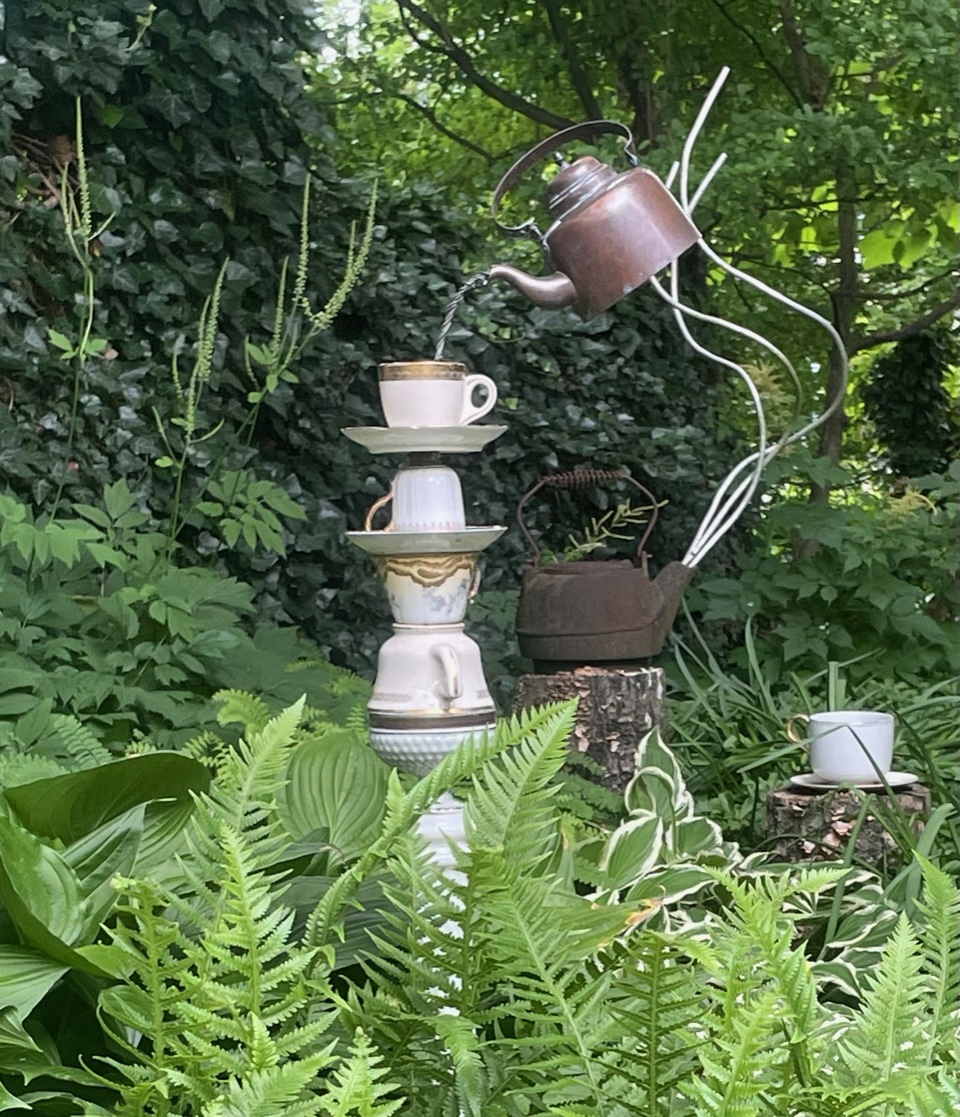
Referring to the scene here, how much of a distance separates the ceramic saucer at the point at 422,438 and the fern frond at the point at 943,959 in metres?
0.88

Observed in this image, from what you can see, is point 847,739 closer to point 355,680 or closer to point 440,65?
point 355,680

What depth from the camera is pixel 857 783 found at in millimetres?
1820

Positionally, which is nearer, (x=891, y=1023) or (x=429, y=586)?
(x=891, y=1023)

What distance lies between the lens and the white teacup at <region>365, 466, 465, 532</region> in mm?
1291

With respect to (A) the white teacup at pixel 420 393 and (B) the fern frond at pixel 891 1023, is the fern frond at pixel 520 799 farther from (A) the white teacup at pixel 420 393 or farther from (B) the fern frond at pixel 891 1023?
(A) the white teacup at pixel 420 393

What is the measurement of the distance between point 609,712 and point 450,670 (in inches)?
36.4

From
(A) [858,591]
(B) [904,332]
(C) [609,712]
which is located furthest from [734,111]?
(C) [609,712]

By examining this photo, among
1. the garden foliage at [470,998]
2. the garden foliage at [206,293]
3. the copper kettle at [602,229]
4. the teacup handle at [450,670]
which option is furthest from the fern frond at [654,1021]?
the garden foliage at [206,293]

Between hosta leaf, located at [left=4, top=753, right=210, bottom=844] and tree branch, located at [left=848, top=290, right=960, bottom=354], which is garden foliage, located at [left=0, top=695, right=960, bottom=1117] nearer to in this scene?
hosta leaf, located at [left=4, top=753, right=210, bottom=844]

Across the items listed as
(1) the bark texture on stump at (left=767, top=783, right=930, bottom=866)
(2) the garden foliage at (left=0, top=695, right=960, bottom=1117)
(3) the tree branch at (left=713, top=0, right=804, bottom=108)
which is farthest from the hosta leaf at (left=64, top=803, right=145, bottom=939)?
(3) the tree branch at (left=713, top=0, right=804, bottom=108)

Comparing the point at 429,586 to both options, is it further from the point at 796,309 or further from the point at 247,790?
the point at 796,309

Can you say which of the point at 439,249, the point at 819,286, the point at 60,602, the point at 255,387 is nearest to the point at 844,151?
the point at 819,286

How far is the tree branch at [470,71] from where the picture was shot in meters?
4.38

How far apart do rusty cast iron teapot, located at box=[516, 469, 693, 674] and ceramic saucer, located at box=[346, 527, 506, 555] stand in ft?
2.81
